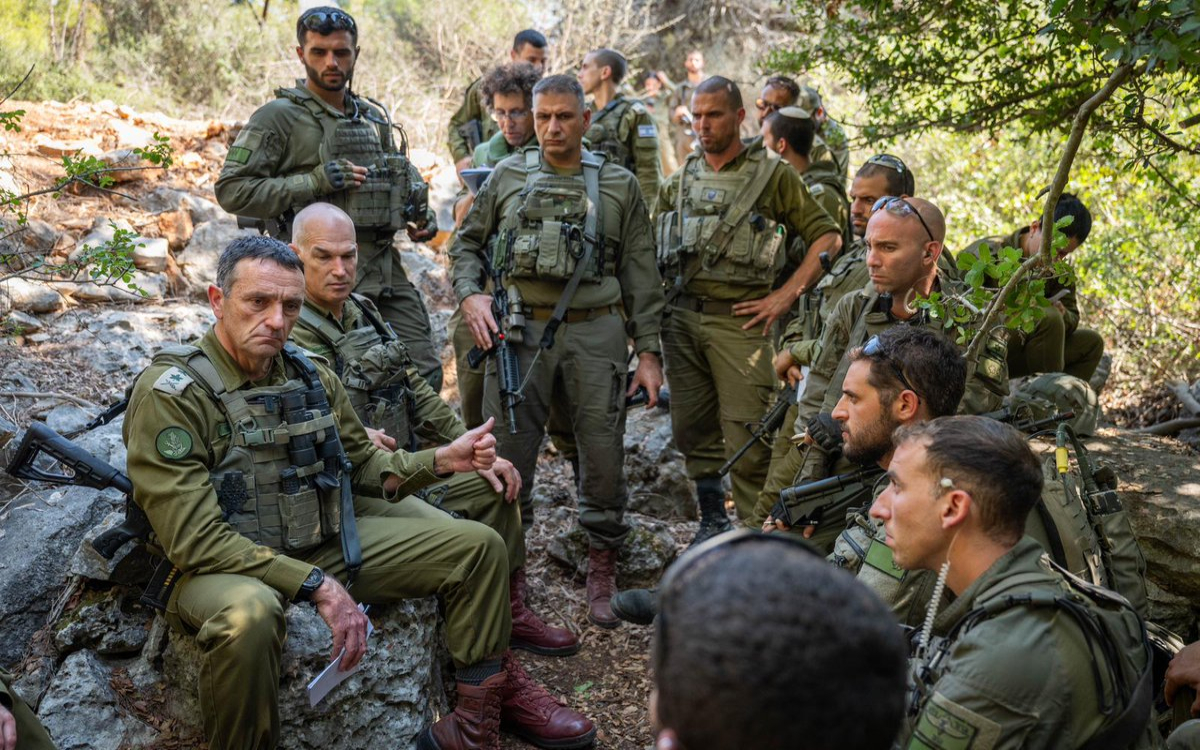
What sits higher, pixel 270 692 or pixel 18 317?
pixel 18 317

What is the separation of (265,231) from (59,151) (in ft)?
11.9

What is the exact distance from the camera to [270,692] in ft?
10.4

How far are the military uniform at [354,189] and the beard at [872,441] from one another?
2661mm

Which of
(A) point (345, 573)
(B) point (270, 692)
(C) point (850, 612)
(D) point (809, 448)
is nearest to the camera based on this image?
(C) point (850, 612)

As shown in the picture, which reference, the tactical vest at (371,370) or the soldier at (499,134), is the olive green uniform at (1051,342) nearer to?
the soldier at (499,134)

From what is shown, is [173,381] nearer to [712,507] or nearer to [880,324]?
[880,324]

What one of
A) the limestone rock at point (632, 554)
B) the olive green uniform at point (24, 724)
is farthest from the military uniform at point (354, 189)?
the olive green uniform at point (24, 724)

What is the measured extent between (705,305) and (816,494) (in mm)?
1965

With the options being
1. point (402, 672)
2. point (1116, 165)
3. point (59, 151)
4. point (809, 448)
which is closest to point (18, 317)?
point (59, 151)

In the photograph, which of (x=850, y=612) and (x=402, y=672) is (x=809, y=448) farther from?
(x=850, y=612)

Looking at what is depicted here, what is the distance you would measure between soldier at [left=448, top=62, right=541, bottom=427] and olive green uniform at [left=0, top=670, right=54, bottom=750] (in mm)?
2976

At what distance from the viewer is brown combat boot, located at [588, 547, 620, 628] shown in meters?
5.05

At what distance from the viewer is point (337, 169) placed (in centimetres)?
503

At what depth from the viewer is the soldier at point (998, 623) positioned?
85.8 inches
